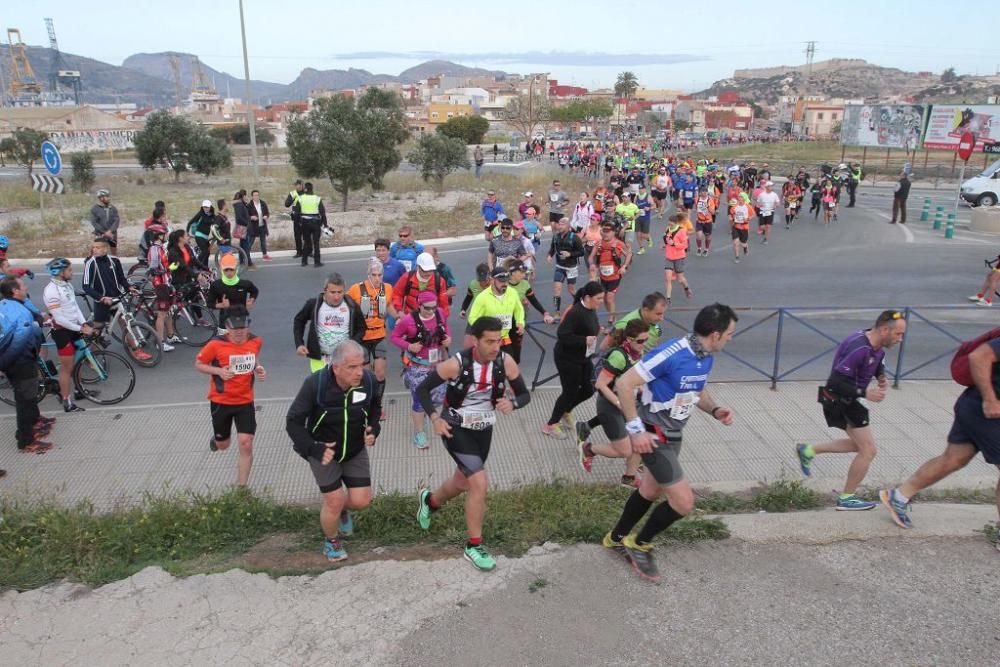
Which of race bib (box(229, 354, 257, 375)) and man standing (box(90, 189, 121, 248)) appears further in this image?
man standing (box(90, 189, 121, 248))

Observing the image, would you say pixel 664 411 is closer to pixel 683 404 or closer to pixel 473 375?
pixel 683 404

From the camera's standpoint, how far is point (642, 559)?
4.61 metres

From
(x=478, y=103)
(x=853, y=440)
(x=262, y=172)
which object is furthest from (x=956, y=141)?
(x=478, y=103)

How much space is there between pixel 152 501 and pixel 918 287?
14093 mm

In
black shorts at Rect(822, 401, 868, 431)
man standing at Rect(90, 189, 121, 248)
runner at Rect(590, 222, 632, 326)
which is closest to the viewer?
black shorts at Rect(822, 401, 868, 431)

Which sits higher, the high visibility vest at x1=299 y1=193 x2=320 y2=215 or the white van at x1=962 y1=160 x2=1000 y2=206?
the high visibility vest at x1=299 y1=193 x2=320 y2=215

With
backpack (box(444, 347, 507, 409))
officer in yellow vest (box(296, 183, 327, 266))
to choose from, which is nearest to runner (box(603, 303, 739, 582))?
backpack (box(444, 347, 507, 409))

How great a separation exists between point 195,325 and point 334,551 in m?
7.32

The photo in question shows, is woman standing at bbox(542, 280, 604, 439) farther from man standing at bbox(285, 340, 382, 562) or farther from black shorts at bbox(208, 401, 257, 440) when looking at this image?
black shorts at bbox(208, 401, 257, 440)

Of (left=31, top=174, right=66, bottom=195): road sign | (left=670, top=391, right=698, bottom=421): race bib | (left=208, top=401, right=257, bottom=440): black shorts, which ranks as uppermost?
(left=31, top=174, right=66, bottom=195): road sign

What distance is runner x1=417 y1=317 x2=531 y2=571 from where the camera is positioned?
4.56 m

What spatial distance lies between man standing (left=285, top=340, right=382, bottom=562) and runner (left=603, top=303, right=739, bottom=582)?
64.4 inches

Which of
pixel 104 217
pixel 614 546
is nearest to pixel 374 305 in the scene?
pixel 614 546

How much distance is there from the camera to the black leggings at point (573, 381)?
22.4ft
